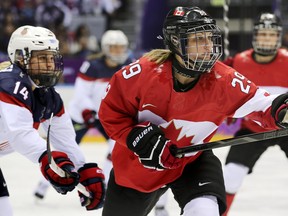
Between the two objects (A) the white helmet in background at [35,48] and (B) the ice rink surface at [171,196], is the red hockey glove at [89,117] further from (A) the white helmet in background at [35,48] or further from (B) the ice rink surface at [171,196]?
(A) the white helmet in background at [35,48]

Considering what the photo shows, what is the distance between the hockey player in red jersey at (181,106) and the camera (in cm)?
279

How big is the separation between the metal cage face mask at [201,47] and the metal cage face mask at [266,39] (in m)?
1.77

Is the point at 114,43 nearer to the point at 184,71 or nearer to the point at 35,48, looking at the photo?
the point at 35,48

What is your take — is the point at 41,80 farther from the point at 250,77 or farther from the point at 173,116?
the point at 250,77

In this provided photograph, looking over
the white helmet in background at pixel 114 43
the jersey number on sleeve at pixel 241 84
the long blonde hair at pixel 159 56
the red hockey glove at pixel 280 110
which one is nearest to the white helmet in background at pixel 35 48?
the long blonde hair at pixel 159 56

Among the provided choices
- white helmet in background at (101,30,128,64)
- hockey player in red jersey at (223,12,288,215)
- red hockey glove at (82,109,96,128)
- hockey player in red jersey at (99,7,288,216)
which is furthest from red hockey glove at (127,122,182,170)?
white helmet in background at (101,30,128,64)

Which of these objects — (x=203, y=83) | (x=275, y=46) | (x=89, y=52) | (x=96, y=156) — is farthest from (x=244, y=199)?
(x=89, y=52)

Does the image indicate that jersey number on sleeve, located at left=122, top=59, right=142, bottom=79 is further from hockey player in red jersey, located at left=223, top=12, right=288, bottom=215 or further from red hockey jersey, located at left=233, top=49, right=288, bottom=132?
red hockey jersey, located at left=233, top=49, right=288, bottom=132

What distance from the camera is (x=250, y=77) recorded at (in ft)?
15.1

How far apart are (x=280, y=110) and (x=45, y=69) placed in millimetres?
911

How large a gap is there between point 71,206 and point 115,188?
1.90 m

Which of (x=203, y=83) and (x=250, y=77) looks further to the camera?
(x=250, y=77)

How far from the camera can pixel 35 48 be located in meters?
3.04

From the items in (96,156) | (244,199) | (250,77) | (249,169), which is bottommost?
(96,156)
